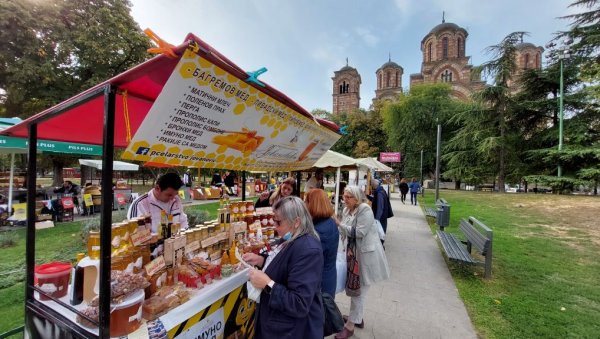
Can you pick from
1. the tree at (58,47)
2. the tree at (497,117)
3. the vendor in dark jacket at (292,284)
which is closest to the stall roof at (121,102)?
the vendor in dark jacket at (292,284)

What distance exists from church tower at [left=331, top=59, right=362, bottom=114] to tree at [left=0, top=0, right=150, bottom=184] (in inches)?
2012

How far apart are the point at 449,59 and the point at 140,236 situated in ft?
185

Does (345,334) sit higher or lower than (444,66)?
lower

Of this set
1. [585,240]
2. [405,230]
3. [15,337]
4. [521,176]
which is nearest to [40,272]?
[15,337]

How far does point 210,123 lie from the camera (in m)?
1.93

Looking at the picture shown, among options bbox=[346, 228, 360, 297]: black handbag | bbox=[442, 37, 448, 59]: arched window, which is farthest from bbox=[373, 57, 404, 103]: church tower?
bbox=[346, 228, 360, 297]: black handbag

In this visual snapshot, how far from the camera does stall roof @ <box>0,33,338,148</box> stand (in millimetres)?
1373

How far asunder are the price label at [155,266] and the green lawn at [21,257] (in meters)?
2.83

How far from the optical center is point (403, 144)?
36438mm

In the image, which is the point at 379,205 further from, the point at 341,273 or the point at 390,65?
the point at 390,65

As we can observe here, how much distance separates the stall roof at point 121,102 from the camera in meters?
1.37

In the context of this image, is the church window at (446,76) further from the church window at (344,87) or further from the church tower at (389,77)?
the church window at (344,87)

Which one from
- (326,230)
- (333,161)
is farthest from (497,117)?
(326,230)

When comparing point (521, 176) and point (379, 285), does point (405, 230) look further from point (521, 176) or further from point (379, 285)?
point (521, 176)
